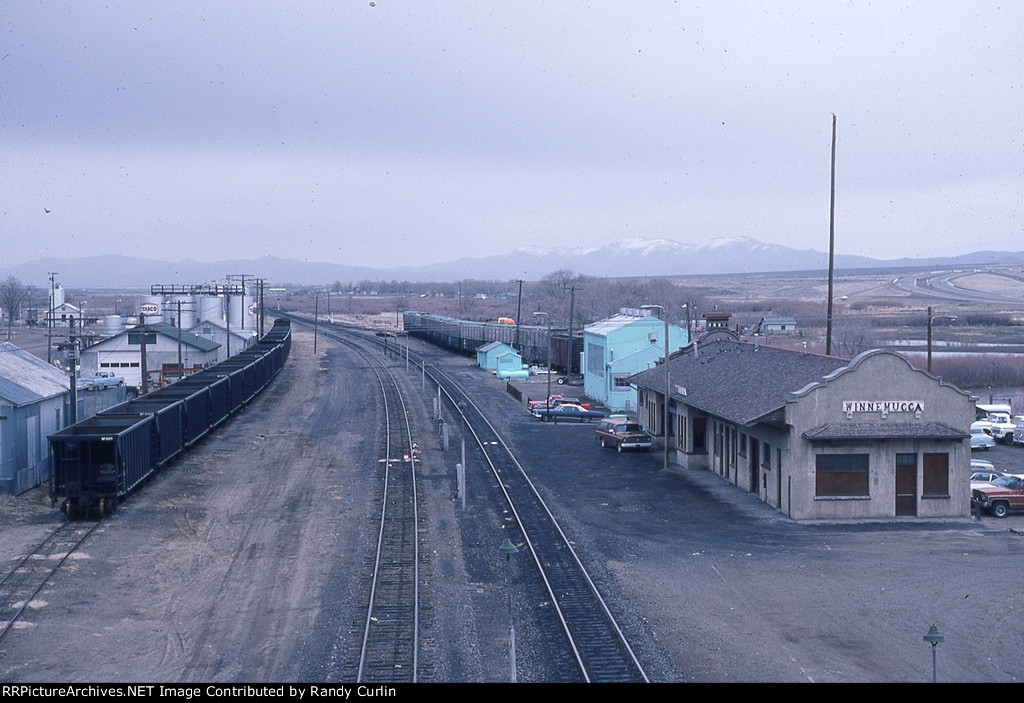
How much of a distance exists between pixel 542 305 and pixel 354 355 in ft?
249

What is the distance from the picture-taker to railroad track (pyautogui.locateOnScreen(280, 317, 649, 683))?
→ 15930mm

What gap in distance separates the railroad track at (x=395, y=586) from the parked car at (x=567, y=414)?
505 inches

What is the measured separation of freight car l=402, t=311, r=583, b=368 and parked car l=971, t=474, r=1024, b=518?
4625cm

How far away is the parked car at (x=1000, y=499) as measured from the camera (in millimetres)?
29000

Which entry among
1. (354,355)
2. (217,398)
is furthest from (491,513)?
(354,355)

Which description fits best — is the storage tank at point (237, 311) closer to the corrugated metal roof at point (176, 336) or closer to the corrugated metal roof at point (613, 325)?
the corrugated metal roof at point (176, 336)

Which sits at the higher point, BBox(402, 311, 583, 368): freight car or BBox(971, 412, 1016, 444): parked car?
BBox(402, 311, 583, 368): freight car

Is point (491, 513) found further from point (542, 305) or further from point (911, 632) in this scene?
point (542, 305)

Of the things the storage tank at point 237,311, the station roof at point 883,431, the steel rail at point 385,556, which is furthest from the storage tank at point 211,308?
the station roof at point 883,431

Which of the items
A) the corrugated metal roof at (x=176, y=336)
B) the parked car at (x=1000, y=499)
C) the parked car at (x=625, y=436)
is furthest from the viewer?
the corrugated metal roof at (x=176, y=336)

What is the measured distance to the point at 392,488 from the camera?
32.5 m

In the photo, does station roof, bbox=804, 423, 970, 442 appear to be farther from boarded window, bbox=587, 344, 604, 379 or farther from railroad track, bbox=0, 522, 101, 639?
boarded window, bbox=587, 344, 604, 379

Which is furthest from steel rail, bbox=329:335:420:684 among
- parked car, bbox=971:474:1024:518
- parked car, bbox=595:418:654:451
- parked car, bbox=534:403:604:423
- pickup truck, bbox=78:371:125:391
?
parked car, bbox=971:474:1024:518

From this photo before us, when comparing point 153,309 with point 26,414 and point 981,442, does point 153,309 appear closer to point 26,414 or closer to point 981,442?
point 26,414
